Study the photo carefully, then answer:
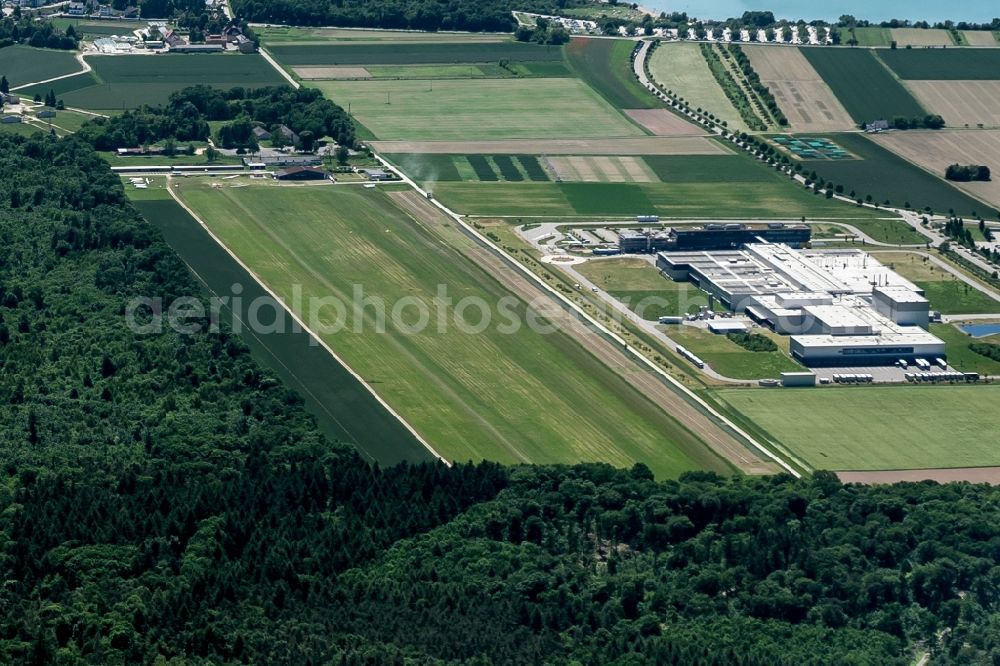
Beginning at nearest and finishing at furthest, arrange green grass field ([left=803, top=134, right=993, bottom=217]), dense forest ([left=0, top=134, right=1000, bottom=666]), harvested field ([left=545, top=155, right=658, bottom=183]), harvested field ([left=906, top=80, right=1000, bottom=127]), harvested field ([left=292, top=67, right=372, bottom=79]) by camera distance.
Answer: dense forest ([left=0, top=134, right=1000, bottom=666])
green grass field ([left=803, top=134, right=993, bottom=217])
harvested field ([left=545, top=155, right=658, bottom=183])
harvested field ([left=906, top=80, right=1000, bottom=127])
harvested field ([left=292, top=67, right=372, bottom=79])

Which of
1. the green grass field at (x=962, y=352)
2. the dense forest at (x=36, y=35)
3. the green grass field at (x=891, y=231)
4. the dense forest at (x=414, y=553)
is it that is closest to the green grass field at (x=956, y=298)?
the green grass field at (x=962, y=352)

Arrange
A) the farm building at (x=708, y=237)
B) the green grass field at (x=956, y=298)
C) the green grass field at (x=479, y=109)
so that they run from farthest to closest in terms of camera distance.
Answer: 1. the green grass field at (x=479, y=109)
2. the farm building at (x=708, y=237)
3. the green grass field at (x=956, y=298)

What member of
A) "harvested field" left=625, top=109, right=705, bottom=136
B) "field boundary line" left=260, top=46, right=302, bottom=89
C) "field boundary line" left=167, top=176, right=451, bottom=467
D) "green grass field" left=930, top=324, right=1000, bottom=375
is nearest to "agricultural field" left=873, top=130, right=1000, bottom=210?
"harvested field" left=625, top=109, right=705, bottom=136

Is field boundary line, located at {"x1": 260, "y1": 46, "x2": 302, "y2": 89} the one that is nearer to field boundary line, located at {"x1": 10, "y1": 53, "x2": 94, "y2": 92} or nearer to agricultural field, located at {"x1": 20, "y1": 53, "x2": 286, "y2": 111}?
agricultural field, located at {"x1": 20, "y1": 53, "x2": 286, "y2": 111}

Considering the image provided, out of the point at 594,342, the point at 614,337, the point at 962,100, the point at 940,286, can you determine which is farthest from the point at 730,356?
the point at 962,100

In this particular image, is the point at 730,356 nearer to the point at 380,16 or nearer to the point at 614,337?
the point at 614,337

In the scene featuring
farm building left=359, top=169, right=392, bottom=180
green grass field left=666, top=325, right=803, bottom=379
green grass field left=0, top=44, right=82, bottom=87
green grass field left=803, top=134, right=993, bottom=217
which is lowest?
green grass field left=0, top=44, right=82, bottom=87

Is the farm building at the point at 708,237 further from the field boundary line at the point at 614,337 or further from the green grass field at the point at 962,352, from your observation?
the green grass field at the point at 962,352
